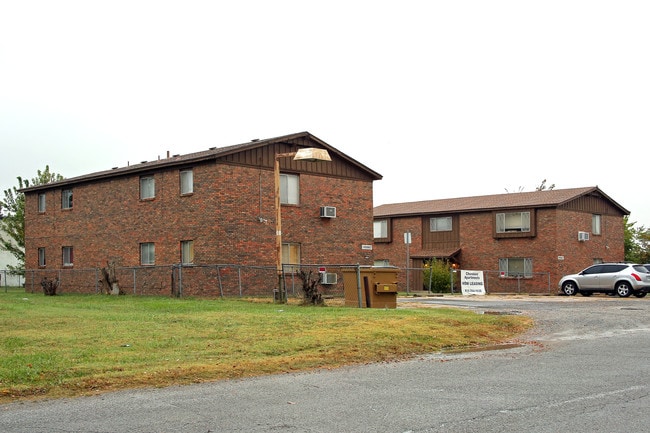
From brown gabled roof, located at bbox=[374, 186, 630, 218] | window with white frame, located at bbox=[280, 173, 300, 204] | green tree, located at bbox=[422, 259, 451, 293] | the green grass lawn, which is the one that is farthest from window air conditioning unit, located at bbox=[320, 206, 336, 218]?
brown gabled roof, located at bbox=[374, 186, 630, 218]

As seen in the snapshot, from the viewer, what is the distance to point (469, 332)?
1634 cm

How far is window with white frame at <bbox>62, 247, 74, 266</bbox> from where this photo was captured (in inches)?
1469

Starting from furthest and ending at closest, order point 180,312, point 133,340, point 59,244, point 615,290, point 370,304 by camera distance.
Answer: point 59,244
point 615,290
point 370,304
point 180,312
point 133,340

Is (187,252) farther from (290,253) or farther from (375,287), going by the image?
(375,287)

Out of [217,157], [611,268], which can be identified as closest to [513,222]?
[611,268]

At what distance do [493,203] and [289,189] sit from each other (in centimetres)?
1996

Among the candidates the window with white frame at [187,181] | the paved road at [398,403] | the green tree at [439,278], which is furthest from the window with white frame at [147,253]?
the paved road at [398,403]

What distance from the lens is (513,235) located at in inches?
1799

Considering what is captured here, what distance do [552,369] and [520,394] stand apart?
2.40m

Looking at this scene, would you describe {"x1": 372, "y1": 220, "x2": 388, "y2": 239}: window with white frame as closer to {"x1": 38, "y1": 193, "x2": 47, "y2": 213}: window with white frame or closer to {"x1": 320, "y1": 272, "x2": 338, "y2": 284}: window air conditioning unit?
{"x1": 320, "y1": 272, "x2": 338, "y2": 284}: window air conditioning unit

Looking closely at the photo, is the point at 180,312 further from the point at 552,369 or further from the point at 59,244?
the point at 59,244

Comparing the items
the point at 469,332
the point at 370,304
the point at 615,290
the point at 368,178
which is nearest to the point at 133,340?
the point at 469,332

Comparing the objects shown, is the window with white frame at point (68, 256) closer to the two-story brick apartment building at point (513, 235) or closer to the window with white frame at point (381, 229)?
the two-story brick apartment building at point (513, 235)

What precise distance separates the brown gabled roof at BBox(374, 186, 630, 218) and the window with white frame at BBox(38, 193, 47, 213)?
73.0 feet
